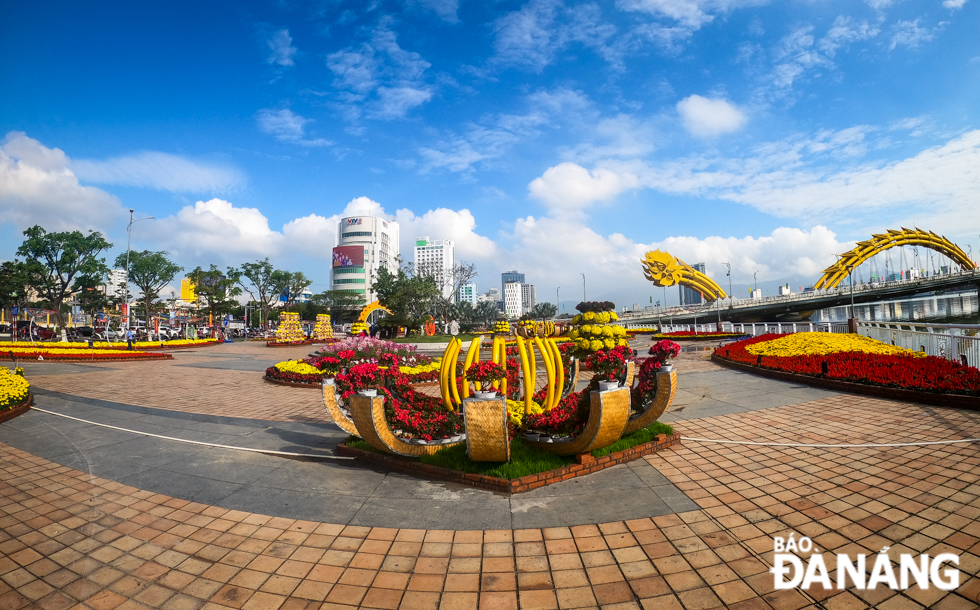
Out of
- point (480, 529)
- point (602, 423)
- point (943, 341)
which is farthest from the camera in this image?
point (943, 341)

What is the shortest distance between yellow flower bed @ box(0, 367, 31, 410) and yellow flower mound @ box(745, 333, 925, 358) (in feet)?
54.9

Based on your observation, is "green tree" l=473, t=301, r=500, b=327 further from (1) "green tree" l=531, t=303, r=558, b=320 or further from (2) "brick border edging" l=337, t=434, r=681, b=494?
(2) "brick border edging" l=337, t=434, r=681, b=494

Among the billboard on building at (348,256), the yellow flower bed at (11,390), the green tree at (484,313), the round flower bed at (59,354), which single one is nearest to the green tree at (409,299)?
the green tree at (484,313)

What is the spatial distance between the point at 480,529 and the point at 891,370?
29.7 feet

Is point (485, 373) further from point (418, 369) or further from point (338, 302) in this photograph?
point (338, 302)

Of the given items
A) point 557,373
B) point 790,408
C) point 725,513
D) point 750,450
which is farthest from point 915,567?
point 790,408

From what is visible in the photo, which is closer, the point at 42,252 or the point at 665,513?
the point at 665,513

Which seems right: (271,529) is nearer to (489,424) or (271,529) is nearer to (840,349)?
(489,424)

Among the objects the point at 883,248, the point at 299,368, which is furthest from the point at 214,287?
the point at 883,248

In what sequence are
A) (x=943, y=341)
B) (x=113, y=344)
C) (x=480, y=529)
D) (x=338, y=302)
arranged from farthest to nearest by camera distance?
(x=338, y=302) < (x=113, y=344) < (x=943, y=341) < (x=480, y=529)

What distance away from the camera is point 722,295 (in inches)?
2530

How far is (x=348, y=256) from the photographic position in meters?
98.9

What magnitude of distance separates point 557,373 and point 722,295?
67.3 meters

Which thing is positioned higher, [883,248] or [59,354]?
[883,248]
